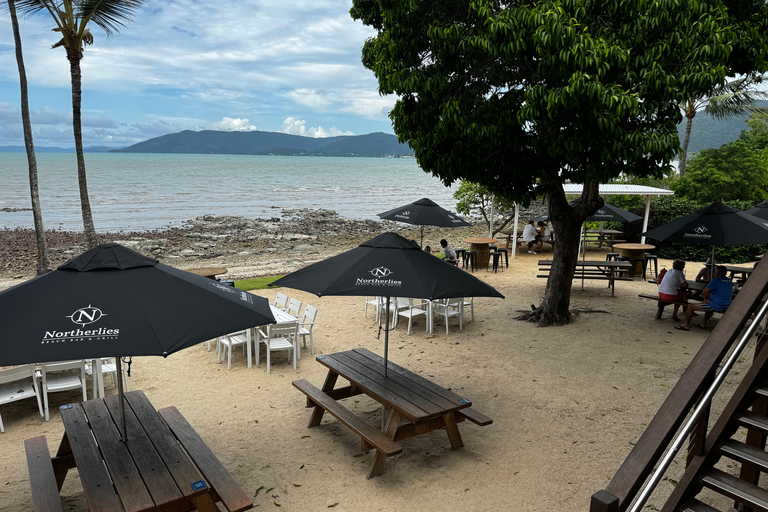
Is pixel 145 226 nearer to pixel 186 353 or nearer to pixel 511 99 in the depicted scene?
pixel 186 353

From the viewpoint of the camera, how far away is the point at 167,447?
4.43 metres

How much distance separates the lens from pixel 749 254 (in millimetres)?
17719

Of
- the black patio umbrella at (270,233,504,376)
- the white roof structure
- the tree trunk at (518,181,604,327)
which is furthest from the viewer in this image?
the white roof structure

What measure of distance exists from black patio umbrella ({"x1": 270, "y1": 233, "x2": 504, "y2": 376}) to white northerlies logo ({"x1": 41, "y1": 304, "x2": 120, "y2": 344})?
6.62 feet

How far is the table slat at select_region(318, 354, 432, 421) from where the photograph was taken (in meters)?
5.22

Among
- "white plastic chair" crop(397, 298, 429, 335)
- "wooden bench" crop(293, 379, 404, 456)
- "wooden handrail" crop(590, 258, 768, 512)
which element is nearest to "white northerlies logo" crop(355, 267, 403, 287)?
"wooden bench" crop(293, 379, 404, 456)

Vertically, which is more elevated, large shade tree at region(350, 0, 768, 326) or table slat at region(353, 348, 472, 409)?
large shade tree at region(350, 0, 768, 326)

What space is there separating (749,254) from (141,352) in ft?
65.8

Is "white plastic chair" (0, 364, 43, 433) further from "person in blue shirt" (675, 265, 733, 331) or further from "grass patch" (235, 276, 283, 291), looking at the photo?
"person in blue shirt" (675, 265, 733, 331)

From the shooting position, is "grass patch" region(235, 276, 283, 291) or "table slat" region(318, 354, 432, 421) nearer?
"table slat" region(318, 354, 432, 421)

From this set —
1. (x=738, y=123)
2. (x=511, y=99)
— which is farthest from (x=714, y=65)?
(x=738, y=123)

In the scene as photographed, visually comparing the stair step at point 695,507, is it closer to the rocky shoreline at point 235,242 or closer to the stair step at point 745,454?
the stair step at point 745,454

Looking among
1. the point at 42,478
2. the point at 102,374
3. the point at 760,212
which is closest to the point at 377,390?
the point at 42,478

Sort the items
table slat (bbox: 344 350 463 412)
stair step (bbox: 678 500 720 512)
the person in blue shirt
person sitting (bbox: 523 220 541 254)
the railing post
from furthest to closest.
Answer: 1. person sitting (bbox: 523 220 541 254)
2. the person in blue shirt
3. table slat (bbox: 344 350 463 412)
4. stair step (bbox: 678 500 720 512)
5. the railing post
